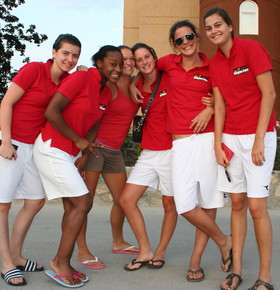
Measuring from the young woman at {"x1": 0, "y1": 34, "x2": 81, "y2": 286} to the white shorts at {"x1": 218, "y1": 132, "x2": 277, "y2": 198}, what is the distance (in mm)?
1562

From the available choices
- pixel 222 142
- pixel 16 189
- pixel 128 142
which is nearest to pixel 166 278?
pixel 222 142

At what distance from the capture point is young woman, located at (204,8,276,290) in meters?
3.30

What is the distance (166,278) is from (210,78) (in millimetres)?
1807

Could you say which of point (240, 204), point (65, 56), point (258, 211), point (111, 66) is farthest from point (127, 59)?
point (258, 211)

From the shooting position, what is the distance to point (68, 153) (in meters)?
3.60

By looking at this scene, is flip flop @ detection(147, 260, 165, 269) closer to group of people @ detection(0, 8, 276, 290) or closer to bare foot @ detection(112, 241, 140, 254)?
group of people @ detection(0, 8, 276, 290)

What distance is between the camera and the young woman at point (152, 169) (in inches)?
161

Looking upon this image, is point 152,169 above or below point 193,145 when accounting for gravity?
below

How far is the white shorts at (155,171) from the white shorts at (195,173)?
0.32m

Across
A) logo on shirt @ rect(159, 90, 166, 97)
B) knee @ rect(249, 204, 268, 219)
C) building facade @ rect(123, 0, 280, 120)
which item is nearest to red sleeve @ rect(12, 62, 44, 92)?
logo on shirt @ rect(159, 90, 166, 97)

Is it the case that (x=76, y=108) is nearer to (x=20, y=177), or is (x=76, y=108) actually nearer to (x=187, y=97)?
(x=20, y=177)

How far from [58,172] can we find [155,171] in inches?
42.5

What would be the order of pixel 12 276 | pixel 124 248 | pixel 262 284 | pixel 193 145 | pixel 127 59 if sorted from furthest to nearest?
pixel 124 248 → pixel 127 59 → pixel 193 145 → pixel 12 276 → pixel 262 284

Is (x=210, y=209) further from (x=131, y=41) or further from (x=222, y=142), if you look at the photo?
(x=131, y=41)
